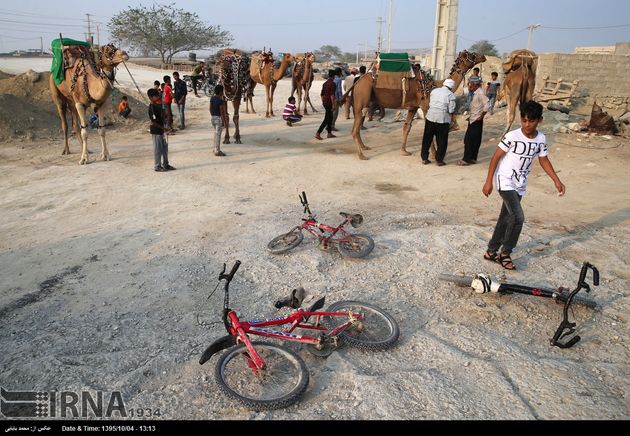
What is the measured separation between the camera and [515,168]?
14.3 ft

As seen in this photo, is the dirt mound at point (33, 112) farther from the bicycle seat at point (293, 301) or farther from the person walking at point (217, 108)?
the bicycle seat at point (293, 301)

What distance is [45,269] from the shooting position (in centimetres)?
476

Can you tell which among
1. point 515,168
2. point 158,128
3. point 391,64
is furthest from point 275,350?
point 391,64

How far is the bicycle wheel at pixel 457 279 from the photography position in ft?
13.6

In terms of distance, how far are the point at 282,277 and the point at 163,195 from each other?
358 cm

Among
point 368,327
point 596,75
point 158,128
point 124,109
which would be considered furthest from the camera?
point 596,75

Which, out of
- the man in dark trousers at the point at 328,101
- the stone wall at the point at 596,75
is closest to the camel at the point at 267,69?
the man in dark trousers at the point at 328,101

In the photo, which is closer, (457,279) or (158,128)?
(457,279)

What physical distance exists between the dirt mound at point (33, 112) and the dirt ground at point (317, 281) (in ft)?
10.3

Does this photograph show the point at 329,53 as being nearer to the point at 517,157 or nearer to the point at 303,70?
the point at 303,70

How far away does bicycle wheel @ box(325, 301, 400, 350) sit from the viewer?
3.37 m

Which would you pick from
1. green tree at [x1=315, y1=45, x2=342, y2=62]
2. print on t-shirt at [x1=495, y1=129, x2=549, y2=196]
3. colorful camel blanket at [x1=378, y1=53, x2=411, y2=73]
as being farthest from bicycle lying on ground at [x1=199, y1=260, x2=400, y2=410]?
green tree at [x1=315, y1=45, x2=342, y2=62]

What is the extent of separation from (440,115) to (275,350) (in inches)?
269
